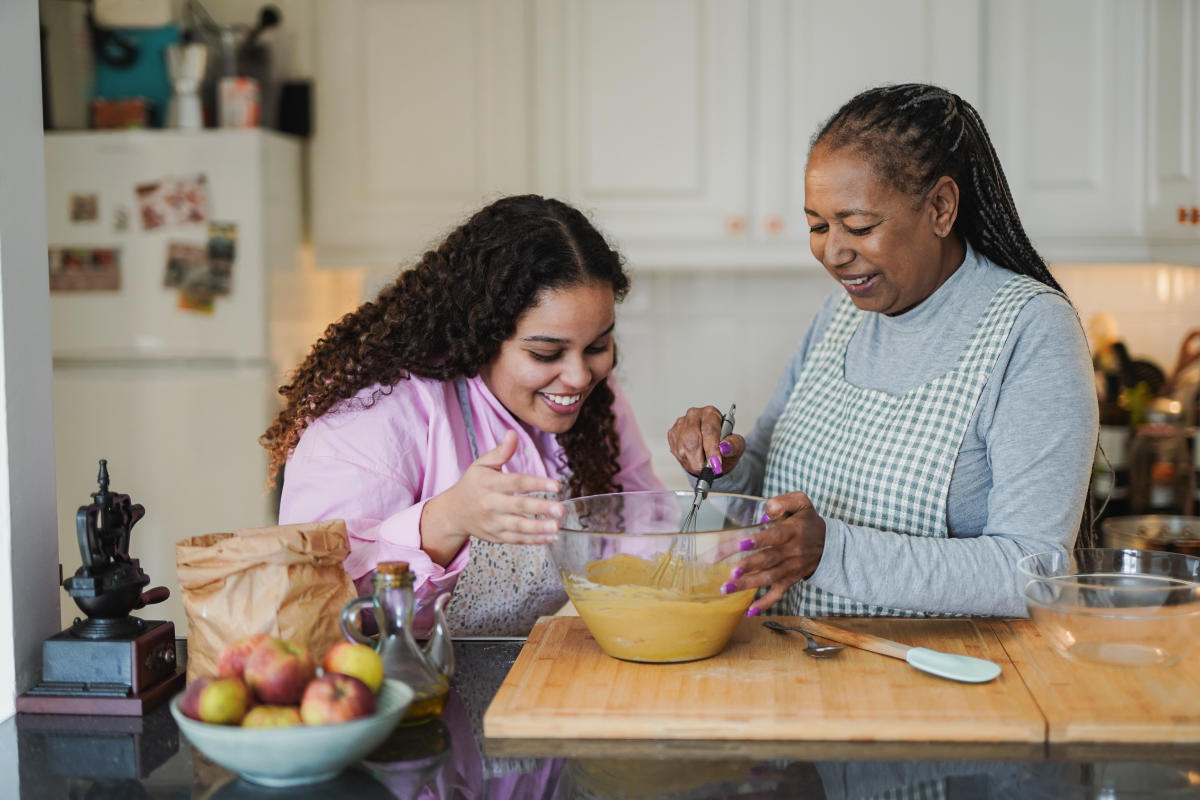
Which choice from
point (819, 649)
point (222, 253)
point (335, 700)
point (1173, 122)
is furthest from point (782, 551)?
point (1173, 122)

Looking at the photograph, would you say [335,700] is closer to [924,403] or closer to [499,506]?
[499,506]

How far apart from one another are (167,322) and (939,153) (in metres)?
2.08

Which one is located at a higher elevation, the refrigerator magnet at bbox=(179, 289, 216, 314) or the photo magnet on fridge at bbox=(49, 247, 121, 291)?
the photo magnet on fridge at bbox=(49, 247, 121, 291)

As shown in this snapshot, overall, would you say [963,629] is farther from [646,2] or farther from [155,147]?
[155,147]

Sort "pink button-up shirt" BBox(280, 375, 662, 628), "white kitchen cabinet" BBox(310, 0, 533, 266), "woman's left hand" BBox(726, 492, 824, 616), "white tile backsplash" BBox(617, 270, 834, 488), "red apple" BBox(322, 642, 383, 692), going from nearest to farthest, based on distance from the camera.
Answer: "red apple" BBox(322, 642, 383, 692) < "woman's left hand" BBox(726, 492, 824, 616) < "pink button-up shirt" BBox(280, 375, 662, 628) < "white kitchen cabinet" BBox(310, 0, 533, 266) < "white tile backsplash" BBox(617, 270, 834, 488)

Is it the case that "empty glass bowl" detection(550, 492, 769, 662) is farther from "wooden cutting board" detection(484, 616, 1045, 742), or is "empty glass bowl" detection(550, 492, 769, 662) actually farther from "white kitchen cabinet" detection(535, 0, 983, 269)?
"white kitchen cabinet" detection(535, 0, 983, 269)

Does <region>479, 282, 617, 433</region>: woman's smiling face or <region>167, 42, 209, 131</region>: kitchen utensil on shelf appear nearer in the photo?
<region>479, 282, 617, 433</region>: woman's smiling face

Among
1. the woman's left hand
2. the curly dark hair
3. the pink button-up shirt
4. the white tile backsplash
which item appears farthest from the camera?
the white tile backsplash

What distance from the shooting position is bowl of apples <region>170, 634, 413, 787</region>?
0.94 metres

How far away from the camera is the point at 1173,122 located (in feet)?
9.46

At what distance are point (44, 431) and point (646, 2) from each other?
2060 millimetres

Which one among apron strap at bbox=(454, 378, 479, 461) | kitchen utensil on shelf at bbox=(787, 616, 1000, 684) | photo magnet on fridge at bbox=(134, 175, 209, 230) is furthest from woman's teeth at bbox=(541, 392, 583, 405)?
photo magnet on fridge at bbox=(134, 175, 209, 230)

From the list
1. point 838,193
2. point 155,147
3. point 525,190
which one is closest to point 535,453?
point 838,193

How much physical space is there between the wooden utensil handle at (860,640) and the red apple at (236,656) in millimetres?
618
